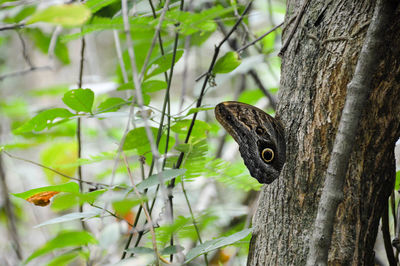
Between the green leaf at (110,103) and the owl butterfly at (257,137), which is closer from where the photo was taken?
the owl butterfly at (257,137)

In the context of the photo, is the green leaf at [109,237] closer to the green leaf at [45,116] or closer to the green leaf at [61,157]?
the green leaf at [45,116]

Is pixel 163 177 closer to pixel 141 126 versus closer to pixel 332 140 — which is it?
pixel 332 140

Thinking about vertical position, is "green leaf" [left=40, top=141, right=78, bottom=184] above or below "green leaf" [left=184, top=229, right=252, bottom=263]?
below

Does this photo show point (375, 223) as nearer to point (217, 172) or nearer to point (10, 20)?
point (217, 172)

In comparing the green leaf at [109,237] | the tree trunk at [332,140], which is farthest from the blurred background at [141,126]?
the tree trunk at [332,140]

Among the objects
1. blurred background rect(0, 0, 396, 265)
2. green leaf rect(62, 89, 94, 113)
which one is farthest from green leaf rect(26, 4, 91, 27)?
green leaf rect(62, 89, 94, 113)

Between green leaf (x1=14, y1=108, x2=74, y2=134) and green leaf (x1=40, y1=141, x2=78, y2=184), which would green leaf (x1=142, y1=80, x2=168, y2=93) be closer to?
green leaf (x1=14, y1=108, x2=74, y2=134)

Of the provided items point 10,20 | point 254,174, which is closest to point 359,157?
point 254,174
